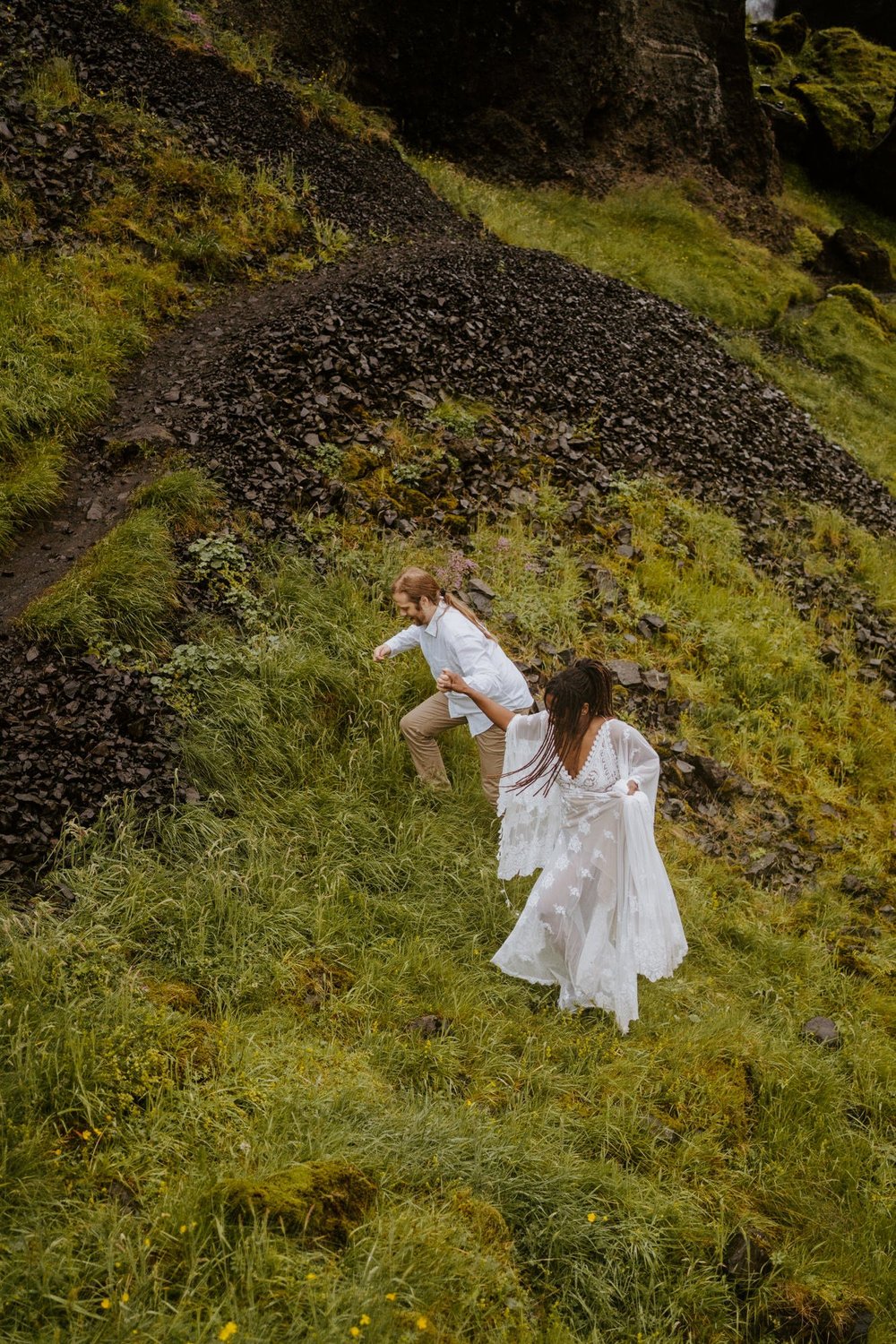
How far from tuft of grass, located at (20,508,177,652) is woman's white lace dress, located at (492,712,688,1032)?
117 inches

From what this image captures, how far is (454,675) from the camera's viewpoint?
15.7 feet

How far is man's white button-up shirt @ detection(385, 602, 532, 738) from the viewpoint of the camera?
514 centimetres

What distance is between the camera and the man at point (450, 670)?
16.8 ft

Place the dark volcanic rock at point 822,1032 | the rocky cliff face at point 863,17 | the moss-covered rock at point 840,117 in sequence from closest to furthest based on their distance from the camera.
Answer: the dark volcanic rock at point 822,1032 < the moss-covered rock at point 840,117 < the rocky cliff face at point 863,17

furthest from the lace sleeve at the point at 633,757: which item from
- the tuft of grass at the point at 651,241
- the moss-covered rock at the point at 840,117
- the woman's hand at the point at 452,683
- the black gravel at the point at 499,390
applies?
the moss-covered rock at the point at 840,117

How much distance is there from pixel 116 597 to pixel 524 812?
337 cm

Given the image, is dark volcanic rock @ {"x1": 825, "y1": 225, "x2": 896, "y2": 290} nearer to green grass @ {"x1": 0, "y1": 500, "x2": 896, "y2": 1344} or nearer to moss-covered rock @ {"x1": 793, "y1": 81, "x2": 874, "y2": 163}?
moss-covered rock @ {"x1": 793, "y1": 81, "x2": 874, "y2": 163}

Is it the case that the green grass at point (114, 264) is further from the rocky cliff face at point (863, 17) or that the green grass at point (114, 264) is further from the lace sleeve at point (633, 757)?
the rocky cliff face at point (863, 17)

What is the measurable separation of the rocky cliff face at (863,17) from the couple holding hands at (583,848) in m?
39.6

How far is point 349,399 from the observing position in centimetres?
871

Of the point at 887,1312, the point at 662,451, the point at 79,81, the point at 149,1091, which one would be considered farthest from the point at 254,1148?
the point at 79,81

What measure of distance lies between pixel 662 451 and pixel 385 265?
16.0 feet

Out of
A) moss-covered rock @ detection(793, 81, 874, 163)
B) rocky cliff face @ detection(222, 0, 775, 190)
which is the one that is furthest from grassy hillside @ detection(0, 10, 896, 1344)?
moss-covered rock @ detection(793, 81, 874, 163)

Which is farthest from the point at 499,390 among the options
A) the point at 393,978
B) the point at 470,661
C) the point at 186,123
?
the point at 393,978
